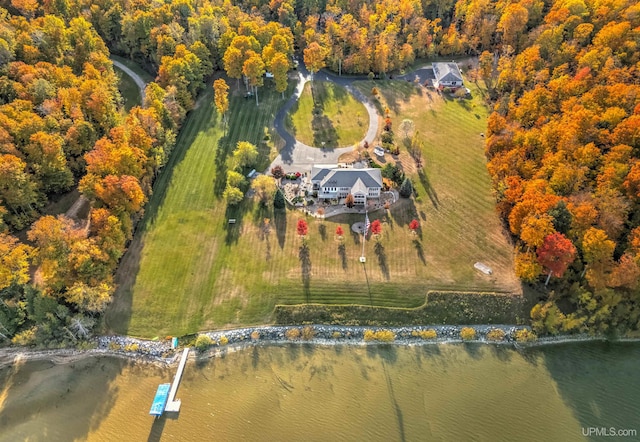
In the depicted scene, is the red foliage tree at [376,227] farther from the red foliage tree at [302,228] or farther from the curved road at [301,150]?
the curved road at [301,150]

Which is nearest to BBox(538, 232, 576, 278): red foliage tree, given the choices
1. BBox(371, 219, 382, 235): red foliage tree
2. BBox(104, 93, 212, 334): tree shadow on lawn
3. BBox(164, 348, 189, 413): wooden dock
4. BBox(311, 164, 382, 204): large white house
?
BBox(371, 219, 382, 235): red foliage tree

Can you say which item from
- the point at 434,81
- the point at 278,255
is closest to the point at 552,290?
the point at 278,255

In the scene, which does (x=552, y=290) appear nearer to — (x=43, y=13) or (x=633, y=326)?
(x=633, y=326)

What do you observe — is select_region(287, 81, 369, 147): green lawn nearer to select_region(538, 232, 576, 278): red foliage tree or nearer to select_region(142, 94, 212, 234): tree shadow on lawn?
select_region(142, 94, 212, 234): tree shadow on lawn

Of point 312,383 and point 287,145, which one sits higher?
point 287,145

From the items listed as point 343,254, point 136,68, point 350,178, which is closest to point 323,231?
point 343,254

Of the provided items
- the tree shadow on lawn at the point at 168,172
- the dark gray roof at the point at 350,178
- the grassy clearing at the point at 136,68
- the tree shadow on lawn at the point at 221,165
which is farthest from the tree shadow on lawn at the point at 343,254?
the grassy clearing at the point at 136,68
